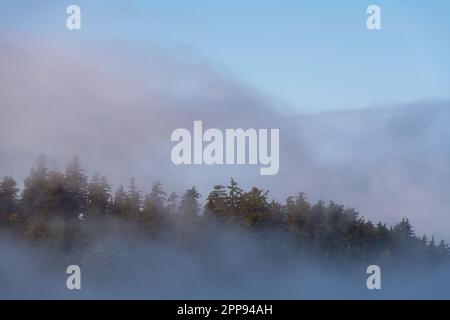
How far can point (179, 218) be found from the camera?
10.1 m

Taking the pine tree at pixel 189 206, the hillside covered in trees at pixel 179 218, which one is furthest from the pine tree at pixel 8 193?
the pine tree at pixel 189 206

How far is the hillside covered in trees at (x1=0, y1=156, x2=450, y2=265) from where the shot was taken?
32.8ft

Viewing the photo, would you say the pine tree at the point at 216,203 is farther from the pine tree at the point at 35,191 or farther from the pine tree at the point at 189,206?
the pine tree at the point at 35,191

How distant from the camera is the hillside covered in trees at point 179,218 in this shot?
10.0 metres

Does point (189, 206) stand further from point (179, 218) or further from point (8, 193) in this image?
point (8, 193)

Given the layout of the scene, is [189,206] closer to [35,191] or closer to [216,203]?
[216,203]

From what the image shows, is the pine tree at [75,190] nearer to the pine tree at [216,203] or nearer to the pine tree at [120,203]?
the pine tree at [120,203]

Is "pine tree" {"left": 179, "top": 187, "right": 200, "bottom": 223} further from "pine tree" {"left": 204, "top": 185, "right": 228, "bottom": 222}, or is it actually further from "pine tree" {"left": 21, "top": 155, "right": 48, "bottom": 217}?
"pine tree" {"left": 21, "top": 155, "right": 48, "bottom": 217}

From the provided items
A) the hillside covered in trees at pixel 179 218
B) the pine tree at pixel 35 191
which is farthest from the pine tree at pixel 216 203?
the pine tree at pixel 35 191

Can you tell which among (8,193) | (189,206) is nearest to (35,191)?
(8,193)

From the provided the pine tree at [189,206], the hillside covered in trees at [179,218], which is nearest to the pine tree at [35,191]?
the hillside covered in trees at [179,218]

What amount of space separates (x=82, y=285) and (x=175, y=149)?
142cm

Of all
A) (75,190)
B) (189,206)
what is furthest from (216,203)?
(75,190)

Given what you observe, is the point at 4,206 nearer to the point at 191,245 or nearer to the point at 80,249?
the point at 80,249
